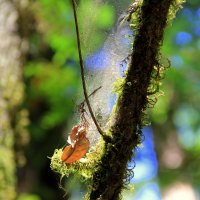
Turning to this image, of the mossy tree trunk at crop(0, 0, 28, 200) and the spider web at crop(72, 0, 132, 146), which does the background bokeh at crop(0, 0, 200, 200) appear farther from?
the spider web at crop(72, 0, 132, 146)

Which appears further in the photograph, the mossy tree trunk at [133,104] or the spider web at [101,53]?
the spider web at [101,53]

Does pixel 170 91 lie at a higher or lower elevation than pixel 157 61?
higher

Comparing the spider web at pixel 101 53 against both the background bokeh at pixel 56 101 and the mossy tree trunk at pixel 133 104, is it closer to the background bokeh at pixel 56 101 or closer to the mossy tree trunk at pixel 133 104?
the mossy tree trunk at pixel 133 104

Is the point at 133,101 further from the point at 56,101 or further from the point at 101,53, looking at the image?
the point at 56,101

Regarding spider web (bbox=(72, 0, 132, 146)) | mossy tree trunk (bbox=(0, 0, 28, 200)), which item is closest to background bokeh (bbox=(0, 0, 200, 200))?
mossy tree trunk (bbox=(0, 0, 28, 200))

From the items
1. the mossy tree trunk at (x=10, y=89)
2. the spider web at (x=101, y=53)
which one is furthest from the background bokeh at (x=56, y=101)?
the spider web at (x=101, y=53)

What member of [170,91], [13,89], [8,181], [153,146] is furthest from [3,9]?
[153,146]

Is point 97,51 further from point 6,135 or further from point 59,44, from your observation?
point 59,44

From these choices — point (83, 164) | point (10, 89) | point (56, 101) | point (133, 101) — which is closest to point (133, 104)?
point (133, 101)
